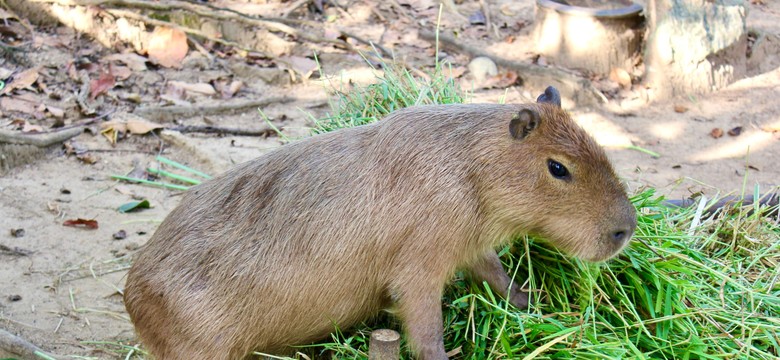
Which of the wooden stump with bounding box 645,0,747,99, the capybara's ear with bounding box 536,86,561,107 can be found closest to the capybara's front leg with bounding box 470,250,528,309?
the capybara's ear with bounding box 536,86,561,107

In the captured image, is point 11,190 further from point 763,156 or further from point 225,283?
point 763,156

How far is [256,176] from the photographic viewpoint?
11.2ft

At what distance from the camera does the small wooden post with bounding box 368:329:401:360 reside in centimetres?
275

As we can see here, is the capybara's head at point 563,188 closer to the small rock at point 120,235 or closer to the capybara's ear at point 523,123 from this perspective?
the capybara's ear at point 523,123

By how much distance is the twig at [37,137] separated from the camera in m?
5.94

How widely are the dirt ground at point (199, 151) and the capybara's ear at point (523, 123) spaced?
161 cm

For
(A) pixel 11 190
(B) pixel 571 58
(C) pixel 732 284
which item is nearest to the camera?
(C) pixel 732 284

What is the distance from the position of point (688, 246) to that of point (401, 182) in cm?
140

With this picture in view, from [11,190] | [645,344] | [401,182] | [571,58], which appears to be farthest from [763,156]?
[11,190]

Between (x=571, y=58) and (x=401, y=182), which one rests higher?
(x=401, y=182)

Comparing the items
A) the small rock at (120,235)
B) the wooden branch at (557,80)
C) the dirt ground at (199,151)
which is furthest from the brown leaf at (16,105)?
the wooden branch at (557,80)

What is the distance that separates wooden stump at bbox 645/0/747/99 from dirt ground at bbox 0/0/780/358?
169mm

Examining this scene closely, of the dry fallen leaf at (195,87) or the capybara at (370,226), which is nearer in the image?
the capybara at (370,226)

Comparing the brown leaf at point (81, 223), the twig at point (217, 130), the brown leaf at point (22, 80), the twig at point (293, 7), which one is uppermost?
the twig at point (293, 7)
